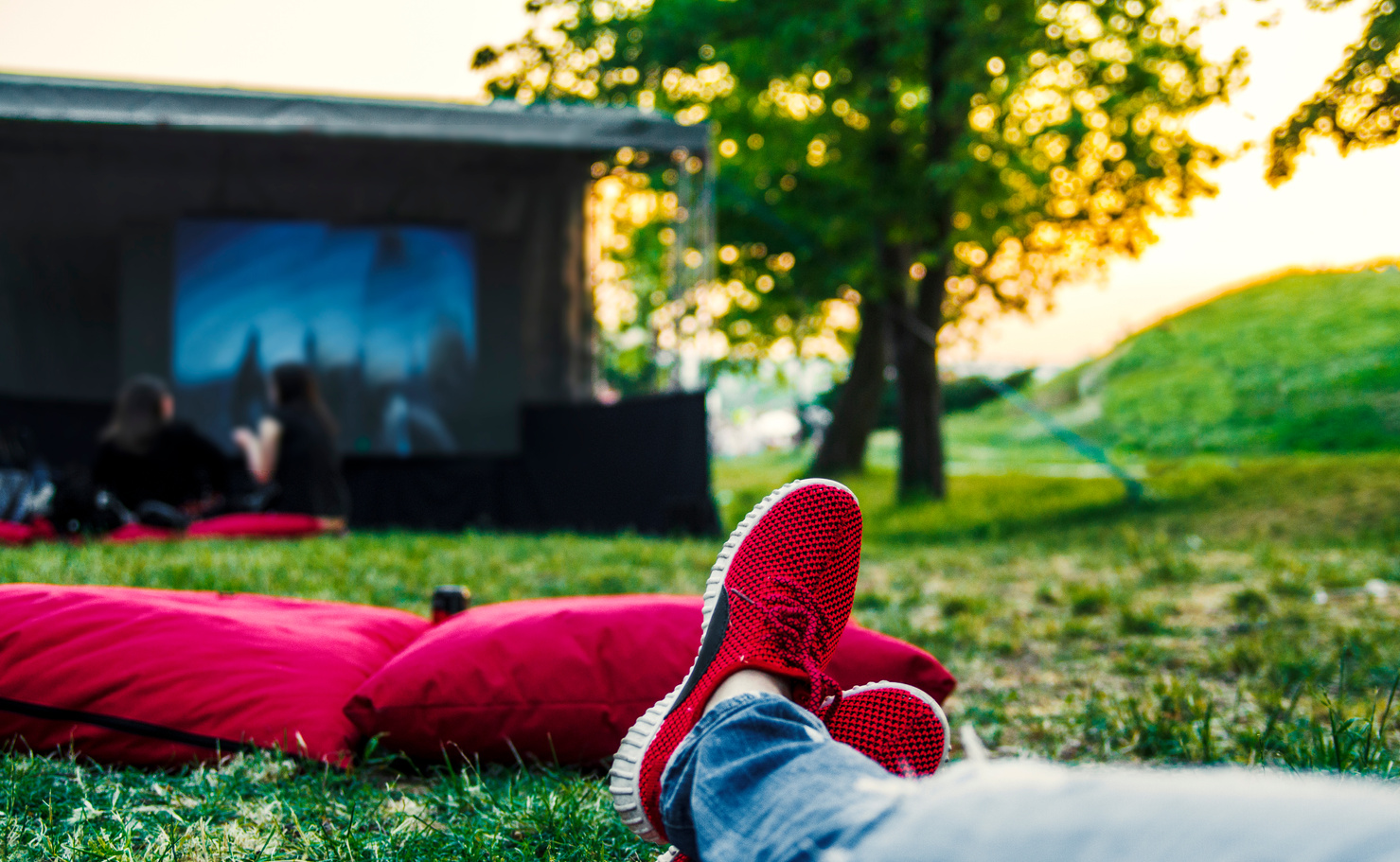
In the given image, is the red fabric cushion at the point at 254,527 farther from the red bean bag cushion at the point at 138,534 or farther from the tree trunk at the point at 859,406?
the tree trunk at the point at 859,406

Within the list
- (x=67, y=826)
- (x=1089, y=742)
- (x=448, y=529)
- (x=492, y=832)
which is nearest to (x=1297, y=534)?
(x=1089, y=742)

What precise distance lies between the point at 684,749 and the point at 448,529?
693cm

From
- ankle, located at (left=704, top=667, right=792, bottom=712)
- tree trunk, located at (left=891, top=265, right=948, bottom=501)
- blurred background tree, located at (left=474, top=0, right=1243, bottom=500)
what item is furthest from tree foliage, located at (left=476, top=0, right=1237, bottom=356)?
ankle, located at (left=704, top=667, right=792, bottom=712)

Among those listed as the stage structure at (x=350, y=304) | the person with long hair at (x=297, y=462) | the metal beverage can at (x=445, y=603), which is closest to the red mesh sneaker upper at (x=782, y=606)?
the metal beverage can at (x=445, y=603)

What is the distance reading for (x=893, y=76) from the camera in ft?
25.5

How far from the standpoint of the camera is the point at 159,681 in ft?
5.40

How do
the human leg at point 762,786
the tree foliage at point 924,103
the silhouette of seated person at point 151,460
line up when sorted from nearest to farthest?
1. the human leg at point 762,786
2. the silhouette of seated person at point 151,460
3. the tree foliage at point 924,103

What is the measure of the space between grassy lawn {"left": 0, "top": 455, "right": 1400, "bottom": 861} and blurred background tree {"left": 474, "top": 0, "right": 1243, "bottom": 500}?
2.31 metres

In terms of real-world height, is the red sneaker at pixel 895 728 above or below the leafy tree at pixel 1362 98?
below

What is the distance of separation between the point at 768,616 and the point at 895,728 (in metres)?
0.21

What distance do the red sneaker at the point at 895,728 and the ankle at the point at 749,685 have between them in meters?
0.11

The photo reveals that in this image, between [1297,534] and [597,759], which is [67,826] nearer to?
[597,759]

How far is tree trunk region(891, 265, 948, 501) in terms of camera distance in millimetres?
8805

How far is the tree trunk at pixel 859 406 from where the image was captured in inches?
449
